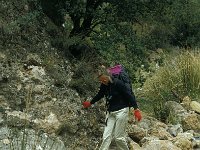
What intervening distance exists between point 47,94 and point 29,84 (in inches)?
14.2

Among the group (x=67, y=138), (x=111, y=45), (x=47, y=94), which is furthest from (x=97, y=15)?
(x=67, y=138)

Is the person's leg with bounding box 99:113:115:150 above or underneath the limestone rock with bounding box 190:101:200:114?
above

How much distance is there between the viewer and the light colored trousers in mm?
8156

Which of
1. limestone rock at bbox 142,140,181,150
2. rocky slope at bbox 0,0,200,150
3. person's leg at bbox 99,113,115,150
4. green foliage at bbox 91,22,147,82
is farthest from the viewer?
green foliage at bbox 91,22,147,82

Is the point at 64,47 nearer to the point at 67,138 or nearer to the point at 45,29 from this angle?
the point at 45,29

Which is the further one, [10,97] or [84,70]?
[84,70]

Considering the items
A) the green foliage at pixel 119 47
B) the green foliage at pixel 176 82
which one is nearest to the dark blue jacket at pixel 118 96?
the green foliage at pixel 119 47

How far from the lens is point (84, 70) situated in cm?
992

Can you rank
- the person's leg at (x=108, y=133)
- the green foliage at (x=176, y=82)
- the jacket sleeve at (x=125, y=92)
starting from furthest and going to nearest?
the green foliage at (x=176, y=82)
the person's leg at (x=108, y=133)
the jacket sleeve at (x=125, y=92)

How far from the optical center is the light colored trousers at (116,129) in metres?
8.16

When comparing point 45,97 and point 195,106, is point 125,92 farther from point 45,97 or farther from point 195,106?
point 195,106

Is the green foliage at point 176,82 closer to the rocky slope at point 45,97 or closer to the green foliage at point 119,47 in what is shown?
the rocky slope at point 45,97

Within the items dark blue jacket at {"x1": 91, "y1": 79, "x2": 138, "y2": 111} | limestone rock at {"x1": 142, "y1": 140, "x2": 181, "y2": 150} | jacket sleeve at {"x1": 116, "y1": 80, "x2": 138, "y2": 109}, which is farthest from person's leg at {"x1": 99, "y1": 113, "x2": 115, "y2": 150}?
limestone rock at {"x1": 142, "y1": 140, "x2": 181, "y2": 150}

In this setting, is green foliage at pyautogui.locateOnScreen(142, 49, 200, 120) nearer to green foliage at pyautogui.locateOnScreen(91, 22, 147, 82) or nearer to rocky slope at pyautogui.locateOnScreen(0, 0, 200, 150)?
rocky slope at pyautogui.locateOnScreen(0, 0, 200, 150)
